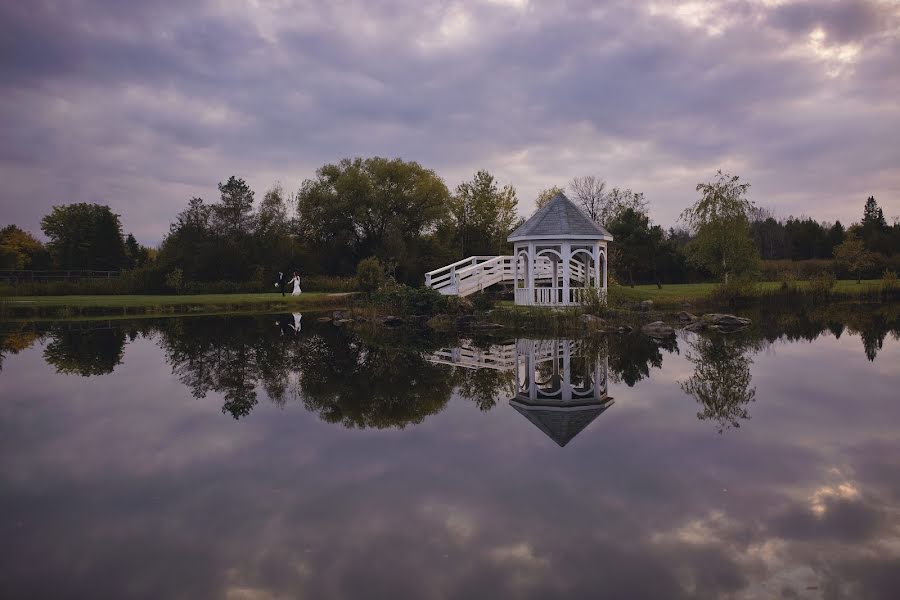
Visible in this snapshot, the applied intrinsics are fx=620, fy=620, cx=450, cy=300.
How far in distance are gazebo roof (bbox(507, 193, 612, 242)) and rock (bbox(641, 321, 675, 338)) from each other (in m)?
4.00

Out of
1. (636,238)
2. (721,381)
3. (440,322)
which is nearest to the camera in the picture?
(721,381)

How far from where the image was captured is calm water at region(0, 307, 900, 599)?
4.30 m

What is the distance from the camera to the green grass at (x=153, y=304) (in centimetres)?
2820

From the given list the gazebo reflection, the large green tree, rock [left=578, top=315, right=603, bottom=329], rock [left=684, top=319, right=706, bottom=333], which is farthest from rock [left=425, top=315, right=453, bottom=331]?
the large green tree

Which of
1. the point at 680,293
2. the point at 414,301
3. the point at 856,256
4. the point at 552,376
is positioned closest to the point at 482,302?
the point at 414,301

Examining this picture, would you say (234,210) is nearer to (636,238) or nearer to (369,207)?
(369,207)

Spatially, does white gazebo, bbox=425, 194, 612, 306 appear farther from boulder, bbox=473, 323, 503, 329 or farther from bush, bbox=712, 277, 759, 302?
bush, bbox=712, 277, 759, 302

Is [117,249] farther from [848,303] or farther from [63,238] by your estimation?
[848,303]

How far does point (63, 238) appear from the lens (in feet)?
192

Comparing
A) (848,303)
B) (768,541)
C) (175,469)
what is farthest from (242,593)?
(848,303)

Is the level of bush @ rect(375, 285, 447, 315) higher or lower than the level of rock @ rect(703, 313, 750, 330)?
higher

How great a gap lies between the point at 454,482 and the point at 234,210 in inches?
1567

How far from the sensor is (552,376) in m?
11.9

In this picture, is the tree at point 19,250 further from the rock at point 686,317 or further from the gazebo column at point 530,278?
the rock at point 686,317
